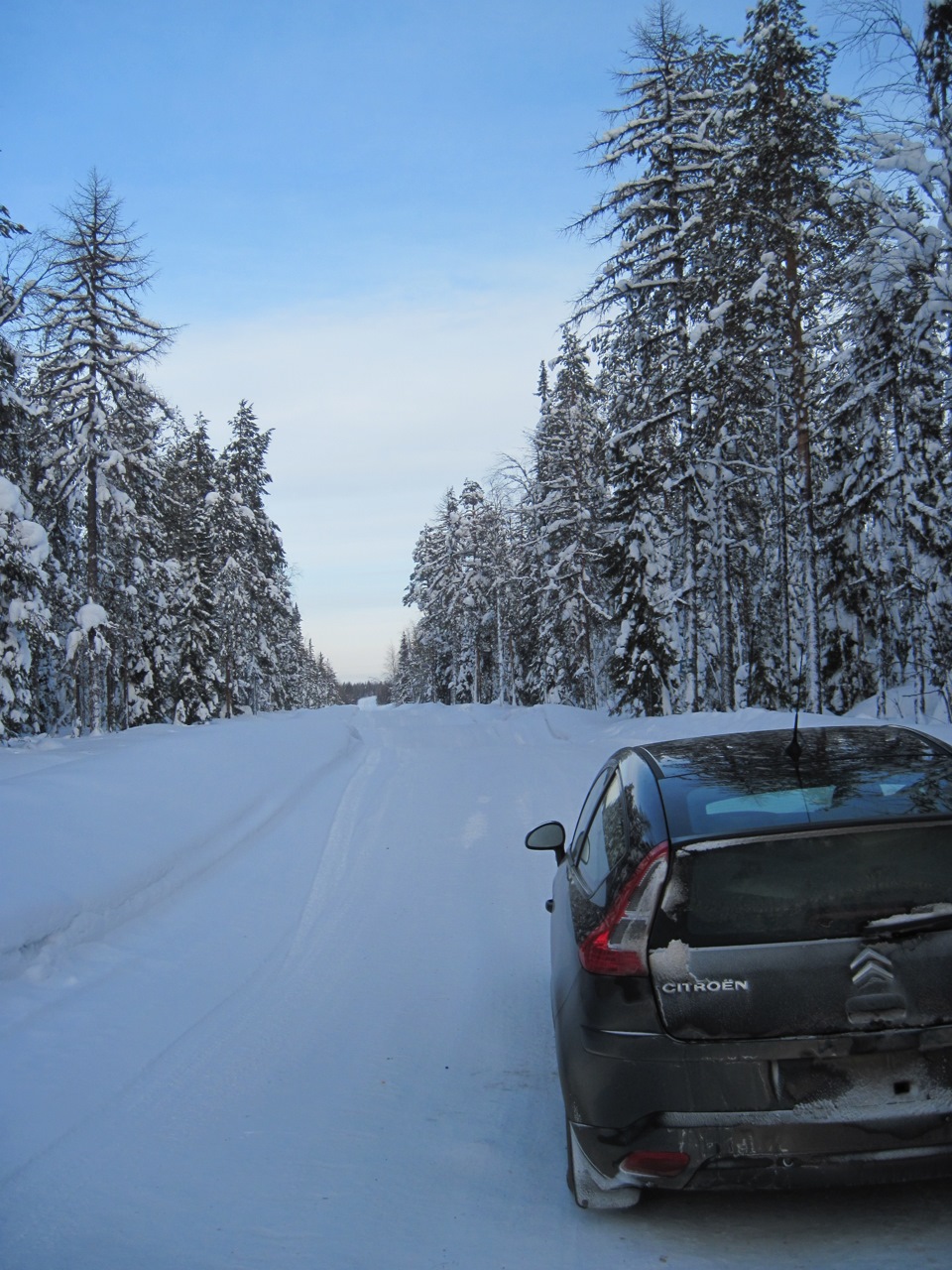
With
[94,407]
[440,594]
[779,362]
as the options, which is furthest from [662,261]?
[440,594]

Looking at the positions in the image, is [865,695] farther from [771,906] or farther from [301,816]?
[771,906]

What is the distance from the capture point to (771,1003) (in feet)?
9.91

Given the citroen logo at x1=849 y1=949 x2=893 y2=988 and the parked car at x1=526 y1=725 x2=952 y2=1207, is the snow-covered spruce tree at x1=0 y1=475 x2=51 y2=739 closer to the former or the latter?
the parked car at x1=526 y1=725 x2=952 y2=1207

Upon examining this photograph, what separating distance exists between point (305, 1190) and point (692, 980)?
1886 mm

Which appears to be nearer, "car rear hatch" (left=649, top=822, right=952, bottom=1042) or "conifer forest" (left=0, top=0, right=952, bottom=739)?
"car rear hatch" (left=649, top=822, right=952, bottom=1042)

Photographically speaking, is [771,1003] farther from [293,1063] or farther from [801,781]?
[293,1063]

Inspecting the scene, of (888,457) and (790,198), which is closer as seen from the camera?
(790,198)

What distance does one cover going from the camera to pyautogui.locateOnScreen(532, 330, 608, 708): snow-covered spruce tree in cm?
3491

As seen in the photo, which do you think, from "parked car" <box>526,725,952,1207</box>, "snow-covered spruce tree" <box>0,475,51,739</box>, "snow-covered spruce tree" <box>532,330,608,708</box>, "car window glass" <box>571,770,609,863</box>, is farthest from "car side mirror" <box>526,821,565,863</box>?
"snow-covered spruce tree" <box>532,330,608,708</box>

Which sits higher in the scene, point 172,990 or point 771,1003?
point 771,1003

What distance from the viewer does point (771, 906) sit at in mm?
3115

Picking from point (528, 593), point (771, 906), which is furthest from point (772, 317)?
point (528, 593)

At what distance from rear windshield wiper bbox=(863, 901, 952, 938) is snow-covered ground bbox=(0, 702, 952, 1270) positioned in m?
1.03

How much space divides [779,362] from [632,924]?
17.8 metres
